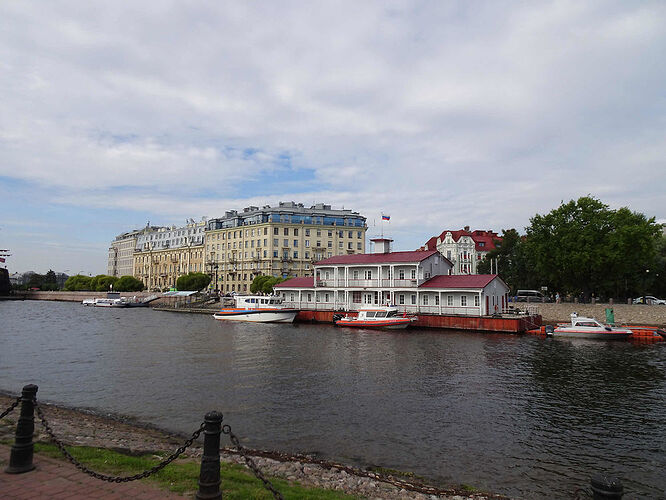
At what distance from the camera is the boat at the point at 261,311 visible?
60206 mm

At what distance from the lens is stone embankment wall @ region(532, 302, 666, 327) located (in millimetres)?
51000

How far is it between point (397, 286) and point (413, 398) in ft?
122

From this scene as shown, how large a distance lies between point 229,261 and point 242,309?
59147 millimetres

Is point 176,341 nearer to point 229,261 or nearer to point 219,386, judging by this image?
point 219,386

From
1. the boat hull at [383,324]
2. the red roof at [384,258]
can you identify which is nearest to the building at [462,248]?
the red roof at [384,258]

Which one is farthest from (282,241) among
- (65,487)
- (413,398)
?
(65,487)

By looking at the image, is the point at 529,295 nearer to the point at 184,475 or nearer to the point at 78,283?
the point at 184,475

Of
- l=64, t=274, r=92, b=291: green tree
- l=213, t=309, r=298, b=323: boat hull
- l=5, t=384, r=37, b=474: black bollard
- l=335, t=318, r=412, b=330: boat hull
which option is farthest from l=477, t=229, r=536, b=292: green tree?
l=64, t=274, r=92, b=291: green tree

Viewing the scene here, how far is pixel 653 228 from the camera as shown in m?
54.3

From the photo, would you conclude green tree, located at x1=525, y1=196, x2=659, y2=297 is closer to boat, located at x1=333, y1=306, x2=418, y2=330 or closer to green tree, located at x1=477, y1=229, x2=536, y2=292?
green tree, located at x1=477, y1=229, x2=536, y2=292

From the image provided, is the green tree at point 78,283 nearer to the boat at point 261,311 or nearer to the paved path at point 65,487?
the boat at point 261,311

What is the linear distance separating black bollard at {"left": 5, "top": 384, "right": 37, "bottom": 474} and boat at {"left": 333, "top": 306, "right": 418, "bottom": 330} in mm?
43936

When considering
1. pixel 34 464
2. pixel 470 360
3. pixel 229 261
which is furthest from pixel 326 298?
pixel 229 261

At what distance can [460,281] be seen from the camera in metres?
52.5
